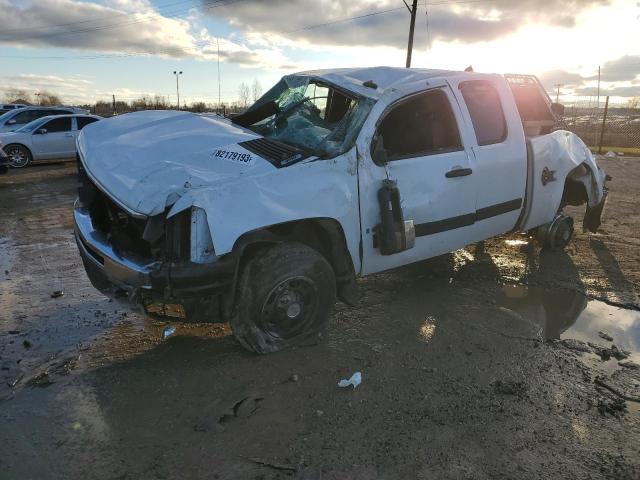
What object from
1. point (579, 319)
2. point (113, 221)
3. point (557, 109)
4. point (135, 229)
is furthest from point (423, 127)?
point (557, 109)

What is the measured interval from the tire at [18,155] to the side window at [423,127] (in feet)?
43.3

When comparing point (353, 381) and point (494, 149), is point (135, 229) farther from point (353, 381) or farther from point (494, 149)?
point (494, 149)

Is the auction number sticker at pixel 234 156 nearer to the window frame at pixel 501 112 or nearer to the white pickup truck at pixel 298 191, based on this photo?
the white pickup truck at pixel 298 191

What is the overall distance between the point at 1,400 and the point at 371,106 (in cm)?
313

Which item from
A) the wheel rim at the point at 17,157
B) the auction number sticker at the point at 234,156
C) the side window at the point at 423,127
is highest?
the side window at the point at 423,127

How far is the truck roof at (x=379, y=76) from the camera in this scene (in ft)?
13.3

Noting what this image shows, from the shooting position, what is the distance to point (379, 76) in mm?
4312

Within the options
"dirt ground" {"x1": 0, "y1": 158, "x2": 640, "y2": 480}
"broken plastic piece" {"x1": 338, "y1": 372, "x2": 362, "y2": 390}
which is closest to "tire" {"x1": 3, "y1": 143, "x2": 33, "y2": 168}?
"dirt ground" {"x1": 0, "y1": 158, "x2": 640, "y2": 480}

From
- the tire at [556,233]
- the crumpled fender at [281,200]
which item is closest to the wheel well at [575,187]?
the tire at [556,233]

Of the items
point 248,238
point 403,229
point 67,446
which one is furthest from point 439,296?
point 67,446

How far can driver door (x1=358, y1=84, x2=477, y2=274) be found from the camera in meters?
3.87

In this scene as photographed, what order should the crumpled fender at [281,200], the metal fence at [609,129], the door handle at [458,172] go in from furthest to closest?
the metal fence at [609,129], the door handle at [458,172], the crumpled fender at [281,200]

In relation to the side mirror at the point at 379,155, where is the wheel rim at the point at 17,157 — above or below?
below

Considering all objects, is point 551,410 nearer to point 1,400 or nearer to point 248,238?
point 248,238
